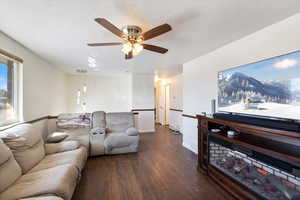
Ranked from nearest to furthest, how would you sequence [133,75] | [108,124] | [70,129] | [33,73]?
1. [33,73]
2. [70,129]
3. [108,124]
4. [133,75]

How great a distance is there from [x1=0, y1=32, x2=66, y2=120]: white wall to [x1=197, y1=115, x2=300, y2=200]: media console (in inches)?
139

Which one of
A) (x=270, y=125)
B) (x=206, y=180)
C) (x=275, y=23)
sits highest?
(x=275, y=23)

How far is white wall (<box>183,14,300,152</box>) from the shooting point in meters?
1.72

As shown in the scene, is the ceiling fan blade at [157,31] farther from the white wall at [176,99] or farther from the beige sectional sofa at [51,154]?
the white wall at [176,99]

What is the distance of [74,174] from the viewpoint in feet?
5.79

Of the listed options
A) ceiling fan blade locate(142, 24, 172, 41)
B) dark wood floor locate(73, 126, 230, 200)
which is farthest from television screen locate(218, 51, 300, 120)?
ceiling fan blade locate(142, 24, 172, 41)

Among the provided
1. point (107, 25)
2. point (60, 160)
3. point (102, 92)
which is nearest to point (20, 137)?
point (60, 160)

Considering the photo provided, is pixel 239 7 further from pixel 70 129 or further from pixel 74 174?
pixel 70 129

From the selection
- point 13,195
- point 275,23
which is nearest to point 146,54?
point 275,23

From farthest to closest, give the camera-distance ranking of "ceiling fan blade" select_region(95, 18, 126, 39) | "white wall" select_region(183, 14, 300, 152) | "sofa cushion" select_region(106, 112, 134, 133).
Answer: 1. "sofa cushion" select_region(106, 112, 134, 133)
2. "white wall" select_region(183, 14, 300, 152)
3. "ceiling fan blade" select_region(95, 18, 126, 39)

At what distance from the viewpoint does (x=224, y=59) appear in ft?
8.71

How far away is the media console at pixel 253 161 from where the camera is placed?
4.85 feet

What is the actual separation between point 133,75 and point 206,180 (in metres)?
4.28

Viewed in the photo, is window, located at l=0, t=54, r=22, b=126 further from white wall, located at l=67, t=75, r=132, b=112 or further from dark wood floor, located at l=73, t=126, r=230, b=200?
white wall, located at l=67, t=75, r=132, b=112
